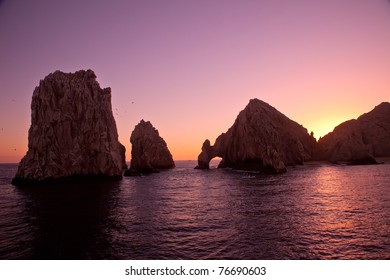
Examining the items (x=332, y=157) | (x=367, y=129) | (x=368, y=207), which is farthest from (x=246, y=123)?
(x=368, y=207)

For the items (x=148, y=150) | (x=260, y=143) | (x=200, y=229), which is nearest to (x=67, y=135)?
(x=200, y=229)

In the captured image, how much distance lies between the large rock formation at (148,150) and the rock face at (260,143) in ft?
65.7

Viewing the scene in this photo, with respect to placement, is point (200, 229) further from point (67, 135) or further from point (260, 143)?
point (260, 143)

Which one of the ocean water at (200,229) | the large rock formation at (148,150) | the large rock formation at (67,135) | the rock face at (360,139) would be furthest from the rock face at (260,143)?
the ocean water at (200,229)

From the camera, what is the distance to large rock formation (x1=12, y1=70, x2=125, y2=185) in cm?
5394

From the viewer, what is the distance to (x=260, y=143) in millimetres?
89938

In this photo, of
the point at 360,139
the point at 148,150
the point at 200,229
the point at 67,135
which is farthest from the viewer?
the point at 360,139

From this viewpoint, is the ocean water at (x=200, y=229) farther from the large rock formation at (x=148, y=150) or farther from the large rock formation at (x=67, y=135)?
the large rock formation at (x=148, y=150)

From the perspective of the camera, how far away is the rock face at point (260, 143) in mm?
89250

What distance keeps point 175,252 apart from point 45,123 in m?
54.4

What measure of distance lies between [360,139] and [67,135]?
120 metres

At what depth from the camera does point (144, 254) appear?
46.9 feet

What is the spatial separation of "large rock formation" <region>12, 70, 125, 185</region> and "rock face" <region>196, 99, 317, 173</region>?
44.6 meters

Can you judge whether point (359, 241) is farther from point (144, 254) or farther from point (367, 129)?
point (367, 129)
